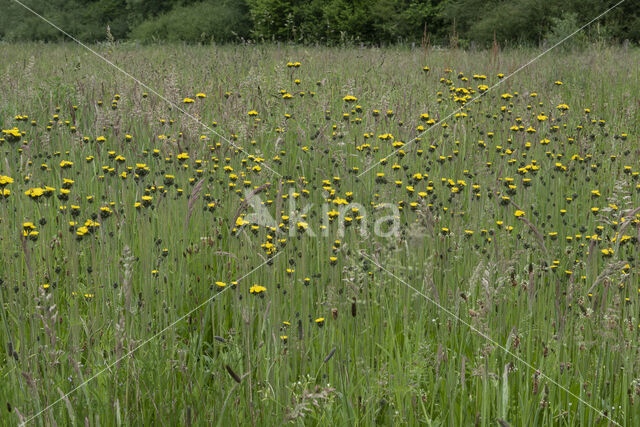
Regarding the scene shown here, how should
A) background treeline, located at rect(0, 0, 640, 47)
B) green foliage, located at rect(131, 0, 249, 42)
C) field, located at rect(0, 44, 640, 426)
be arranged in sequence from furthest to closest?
1. green foliage, located at rect(131, 0, 249, 42)
2. background treeline, located at rect(0, 0, 640, 47)
3. field, located at rect(0, 44, 640, 426)

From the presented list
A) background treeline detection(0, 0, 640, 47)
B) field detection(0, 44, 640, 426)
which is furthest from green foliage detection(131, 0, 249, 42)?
field detection(0, 44, 640, 426)

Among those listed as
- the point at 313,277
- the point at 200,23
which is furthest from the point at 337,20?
the point at 313,277

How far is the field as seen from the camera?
1.75m

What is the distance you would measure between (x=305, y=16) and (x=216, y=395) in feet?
86.2

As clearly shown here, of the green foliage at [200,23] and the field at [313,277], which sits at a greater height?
the green foliage at [200,23]

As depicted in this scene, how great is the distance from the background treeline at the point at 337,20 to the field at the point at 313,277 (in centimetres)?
426

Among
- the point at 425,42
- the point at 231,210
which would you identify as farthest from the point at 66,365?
the point at 425,42

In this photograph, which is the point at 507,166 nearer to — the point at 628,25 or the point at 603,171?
the point at 603,171

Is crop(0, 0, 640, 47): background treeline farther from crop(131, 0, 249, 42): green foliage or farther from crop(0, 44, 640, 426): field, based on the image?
crop(0, 44, 640, 426): field

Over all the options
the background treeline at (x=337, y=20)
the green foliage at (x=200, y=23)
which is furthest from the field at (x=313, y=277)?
the green foliage at (x=200, y=23)

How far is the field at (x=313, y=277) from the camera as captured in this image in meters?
1.75

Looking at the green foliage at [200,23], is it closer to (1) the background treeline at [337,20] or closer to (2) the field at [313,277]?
(1) the background treeline at [337,20]

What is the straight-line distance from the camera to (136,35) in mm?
30125

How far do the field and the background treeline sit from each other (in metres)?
4.26
